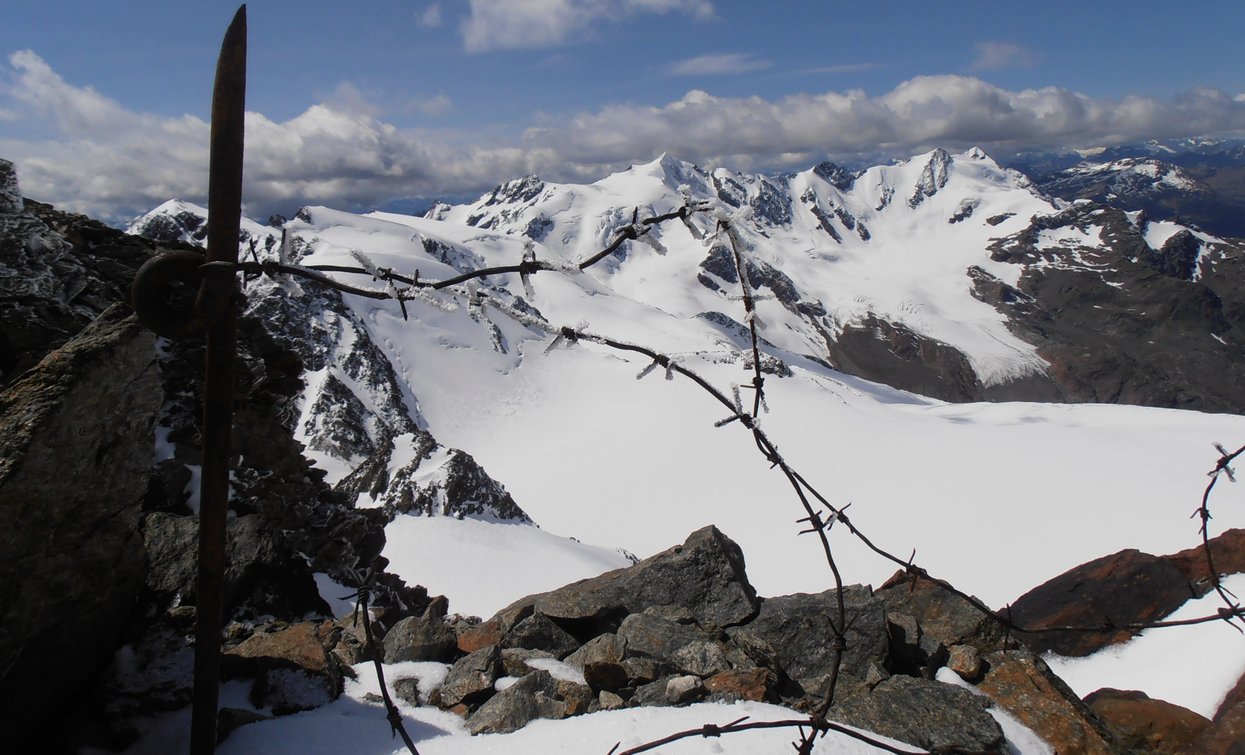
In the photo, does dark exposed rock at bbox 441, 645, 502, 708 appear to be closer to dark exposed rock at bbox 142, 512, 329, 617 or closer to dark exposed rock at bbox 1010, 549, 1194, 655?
dark exposed rock at bbox 142, 512, 329, 617

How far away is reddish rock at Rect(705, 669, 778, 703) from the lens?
5.43 meters

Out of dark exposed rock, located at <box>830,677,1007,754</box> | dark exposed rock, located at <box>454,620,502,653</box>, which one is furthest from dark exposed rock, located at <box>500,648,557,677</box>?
dark exposed rock, located at <box>830,677,1007,754</box>

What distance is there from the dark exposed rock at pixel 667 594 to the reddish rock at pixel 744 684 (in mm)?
2447

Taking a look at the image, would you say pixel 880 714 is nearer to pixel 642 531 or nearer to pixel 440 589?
pixel 440 589

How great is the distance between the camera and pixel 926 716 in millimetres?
5328

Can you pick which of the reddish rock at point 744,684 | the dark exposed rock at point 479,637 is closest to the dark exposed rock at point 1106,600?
the reddish rock at point 744,684

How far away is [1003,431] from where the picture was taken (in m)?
54.5

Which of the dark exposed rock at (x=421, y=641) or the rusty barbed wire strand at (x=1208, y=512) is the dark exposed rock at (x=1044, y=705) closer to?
the rusty barbed wire strand at (x=1208, y=512)

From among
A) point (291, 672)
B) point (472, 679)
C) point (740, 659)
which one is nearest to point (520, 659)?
point (472, 679)

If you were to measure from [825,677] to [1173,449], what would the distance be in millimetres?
53317

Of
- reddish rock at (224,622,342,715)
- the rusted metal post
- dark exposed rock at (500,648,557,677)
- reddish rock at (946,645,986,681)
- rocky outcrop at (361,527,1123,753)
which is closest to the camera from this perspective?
the rusted metal post

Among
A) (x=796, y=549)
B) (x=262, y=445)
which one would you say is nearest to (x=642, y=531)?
(x=796, y=549)

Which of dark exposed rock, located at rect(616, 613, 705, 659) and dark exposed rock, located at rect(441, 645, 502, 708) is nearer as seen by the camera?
dark exposed rock, located at rect(441, 645, 502, 708)

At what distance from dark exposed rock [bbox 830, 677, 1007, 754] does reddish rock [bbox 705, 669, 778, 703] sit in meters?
0.54
